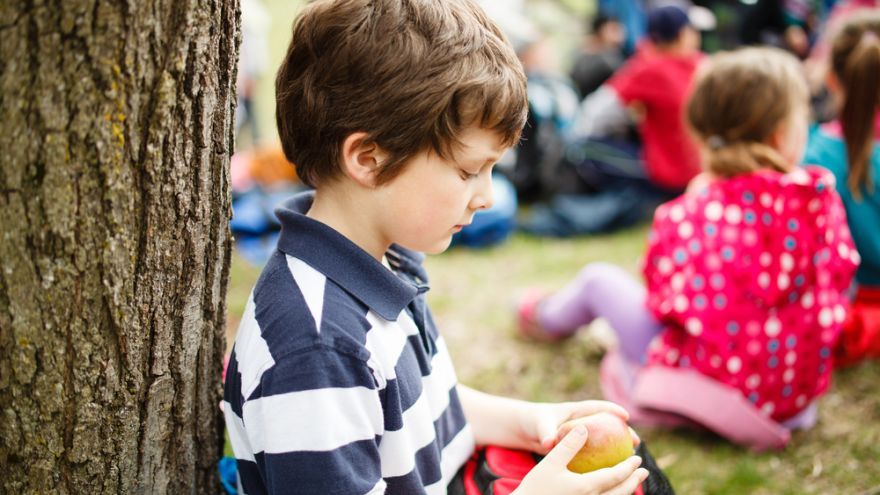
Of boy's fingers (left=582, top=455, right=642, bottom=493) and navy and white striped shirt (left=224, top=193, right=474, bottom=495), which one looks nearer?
navy and white striped shirt (left=224, top=193, right=474, bottom=495)

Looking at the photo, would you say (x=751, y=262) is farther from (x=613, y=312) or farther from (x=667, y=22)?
(x=667, y=22)

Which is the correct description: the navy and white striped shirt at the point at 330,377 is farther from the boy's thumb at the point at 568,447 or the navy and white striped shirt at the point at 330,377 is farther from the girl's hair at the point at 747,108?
the girl's hair at the point at 747,108

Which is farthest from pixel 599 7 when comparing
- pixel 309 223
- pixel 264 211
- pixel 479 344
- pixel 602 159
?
pixel 309 223

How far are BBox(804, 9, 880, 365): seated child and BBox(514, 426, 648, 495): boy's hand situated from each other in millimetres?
2026

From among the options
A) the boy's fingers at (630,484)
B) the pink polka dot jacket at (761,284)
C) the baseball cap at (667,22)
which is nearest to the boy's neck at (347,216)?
the boy's fingers at (630,484)

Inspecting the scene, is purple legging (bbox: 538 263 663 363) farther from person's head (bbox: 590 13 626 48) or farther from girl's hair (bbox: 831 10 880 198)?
person's head (bbox: 590 13 626 48)

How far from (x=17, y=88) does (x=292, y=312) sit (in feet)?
1.75

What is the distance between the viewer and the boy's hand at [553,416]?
162cm

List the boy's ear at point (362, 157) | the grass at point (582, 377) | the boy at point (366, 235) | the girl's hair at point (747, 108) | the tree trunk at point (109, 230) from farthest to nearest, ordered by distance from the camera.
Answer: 1. the girl's hair at point (747, 108)
2. the grass at point (582, 377)
3. the boy's ear at point (362, 157)
4. the boy at point (366, 235)
5. the tree trunk at point (109, 230)

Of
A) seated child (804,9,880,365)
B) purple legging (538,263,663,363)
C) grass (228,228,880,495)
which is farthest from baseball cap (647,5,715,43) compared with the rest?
purple legging (538,263,663,363)

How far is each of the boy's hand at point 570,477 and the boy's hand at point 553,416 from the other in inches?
5.8

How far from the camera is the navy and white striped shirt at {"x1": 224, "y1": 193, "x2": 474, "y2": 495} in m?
1.25

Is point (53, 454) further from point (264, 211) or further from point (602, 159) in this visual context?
point (602, 159)

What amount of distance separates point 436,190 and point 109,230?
1.84 ft
